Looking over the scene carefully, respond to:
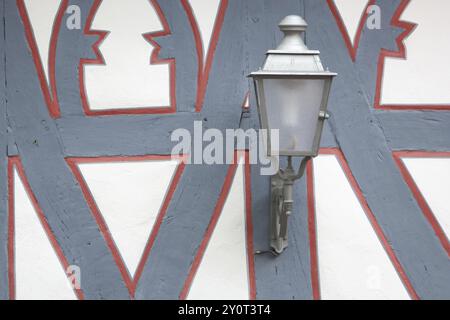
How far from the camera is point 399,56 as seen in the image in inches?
174

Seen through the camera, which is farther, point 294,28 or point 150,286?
point 150,286

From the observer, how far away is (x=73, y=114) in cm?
443

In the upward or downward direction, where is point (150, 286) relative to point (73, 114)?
downward

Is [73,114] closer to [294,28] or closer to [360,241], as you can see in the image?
[294,28]

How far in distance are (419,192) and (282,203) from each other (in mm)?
631

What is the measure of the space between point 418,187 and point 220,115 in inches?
36.4

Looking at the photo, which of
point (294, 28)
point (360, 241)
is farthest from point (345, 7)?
point (360, 241)

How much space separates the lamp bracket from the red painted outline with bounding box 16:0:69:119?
102 centimetres

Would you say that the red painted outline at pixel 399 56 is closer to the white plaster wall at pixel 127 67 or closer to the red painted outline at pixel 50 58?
the white plaster wall at pixel 127 67

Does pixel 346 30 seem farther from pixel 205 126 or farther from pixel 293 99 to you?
pixel 205 126

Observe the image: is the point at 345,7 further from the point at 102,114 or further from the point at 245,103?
the point at 102,114

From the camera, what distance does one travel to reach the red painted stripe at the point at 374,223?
14.4ft

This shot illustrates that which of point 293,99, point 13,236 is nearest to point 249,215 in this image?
point 293,99
